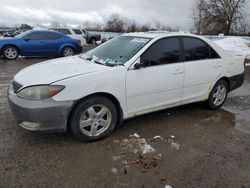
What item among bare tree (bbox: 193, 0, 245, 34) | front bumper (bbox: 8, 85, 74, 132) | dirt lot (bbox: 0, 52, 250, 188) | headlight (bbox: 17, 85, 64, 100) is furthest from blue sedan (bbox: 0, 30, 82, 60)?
bare tree (bbox: 193, 0, 245, 34)

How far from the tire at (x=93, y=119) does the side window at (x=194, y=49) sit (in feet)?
6.02

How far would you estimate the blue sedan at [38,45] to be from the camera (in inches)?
477

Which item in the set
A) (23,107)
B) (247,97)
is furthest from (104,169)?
(247,97)

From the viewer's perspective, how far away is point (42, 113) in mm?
3365

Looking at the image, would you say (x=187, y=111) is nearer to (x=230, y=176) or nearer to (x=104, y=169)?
(x=230, y=176)

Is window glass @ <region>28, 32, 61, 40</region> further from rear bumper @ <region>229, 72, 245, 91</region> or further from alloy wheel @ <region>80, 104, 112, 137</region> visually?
alloy wheel @ <region>80, 104, 112, 137</region>

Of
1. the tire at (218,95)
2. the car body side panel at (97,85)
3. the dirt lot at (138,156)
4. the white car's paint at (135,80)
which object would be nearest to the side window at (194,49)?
the white car's paint at (135,80)

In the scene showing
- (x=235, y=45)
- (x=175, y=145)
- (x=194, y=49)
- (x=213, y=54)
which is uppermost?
(x=194, y=49)

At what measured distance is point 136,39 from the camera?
4570 millimetres

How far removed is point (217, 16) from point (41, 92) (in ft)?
126

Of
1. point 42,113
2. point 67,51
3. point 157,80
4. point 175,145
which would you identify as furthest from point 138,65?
point 67,51

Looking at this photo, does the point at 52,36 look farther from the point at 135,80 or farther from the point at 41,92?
the point at 41,92

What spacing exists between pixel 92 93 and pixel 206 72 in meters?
2.47

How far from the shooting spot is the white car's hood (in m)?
3.55
